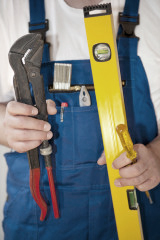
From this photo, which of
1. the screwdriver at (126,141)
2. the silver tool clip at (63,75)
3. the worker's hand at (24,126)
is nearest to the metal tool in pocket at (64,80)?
the silver tool clip at (63,75)

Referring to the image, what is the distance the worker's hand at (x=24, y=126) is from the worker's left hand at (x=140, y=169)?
19 centimetres

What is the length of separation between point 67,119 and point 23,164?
211 mm

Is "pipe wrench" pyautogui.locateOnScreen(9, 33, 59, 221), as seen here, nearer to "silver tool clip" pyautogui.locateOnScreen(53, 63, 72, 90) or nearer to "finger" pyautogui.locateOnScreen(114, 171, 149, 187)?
"silver tool clip" pyautogui.locateOnScreen(53, 63, 72, 90)

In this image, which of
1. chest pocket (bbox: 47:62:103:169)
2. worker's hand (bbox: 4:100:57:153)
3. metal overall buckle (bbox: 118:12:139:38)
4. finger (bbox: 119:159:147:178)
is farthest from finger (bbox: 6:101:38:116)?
metal overall buckle (bbox: 118:12:139:38)

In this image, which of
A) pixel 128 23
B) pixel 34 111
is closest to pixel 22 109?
pixel 34 111

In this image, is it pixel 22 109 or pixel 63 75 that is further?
pixel 63 75

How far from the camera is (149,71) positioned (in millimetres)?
717

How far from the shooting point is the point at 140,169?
57cm

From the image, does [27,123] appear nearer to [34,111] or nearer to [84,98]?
[34,111]

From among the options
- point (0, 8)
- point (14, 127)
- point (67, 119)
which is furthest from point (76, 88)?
point (0, 8)

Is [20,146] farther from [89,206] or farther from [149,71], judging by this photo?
[149,71]

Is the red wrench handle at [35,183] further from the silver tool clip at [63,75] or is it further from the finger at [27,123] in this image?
the silver tool clip at [63,75]

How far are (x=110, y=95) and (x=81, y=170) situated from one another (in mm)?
270

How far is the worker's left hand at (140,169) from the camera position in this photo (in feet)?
1.84
